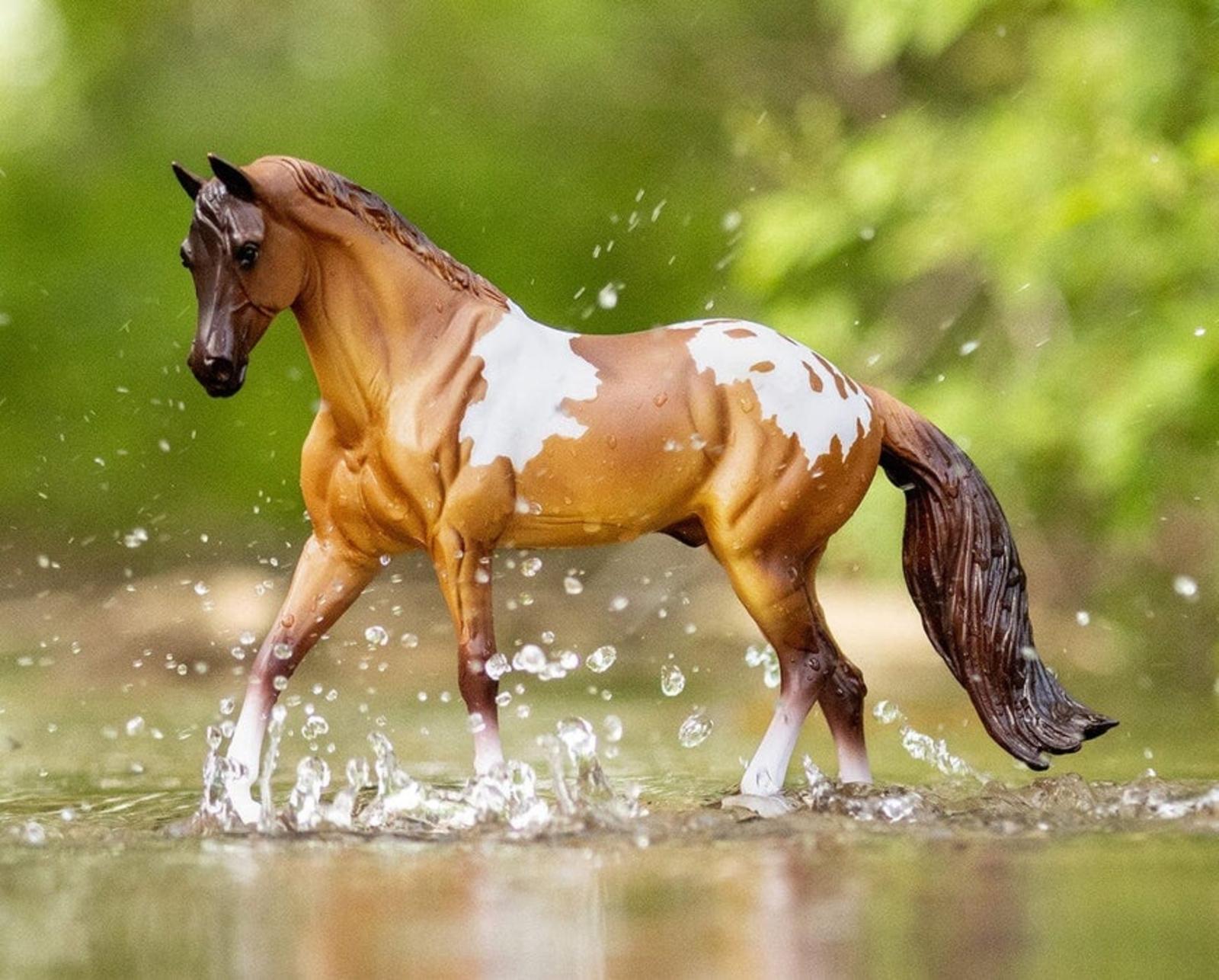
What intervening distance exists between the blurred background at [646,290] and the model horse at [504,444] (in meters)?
0.68

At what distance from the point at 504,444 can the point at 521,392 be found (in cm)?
11

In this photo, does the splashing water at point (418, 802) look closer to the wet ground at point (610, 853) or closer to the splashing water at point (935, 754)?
the wet ground at point (610, 853)

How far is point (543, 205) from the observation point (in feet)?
35.0

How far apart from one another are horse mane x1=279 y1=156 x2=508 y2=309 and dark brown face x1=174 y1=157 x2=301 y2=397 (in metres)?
0.12

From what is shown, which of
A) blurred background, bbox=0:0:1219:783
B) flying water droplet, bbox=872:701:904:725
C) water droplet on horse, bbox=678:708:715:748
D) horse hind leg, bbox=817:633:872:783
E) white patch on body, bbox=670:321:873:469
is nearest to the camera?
white patch on body, bbox=670:321:873:469

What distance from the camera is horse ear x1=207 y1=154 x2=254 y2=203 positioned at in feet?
11.4

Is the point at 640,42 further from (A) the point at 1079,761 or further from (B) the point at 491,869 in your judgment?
(B) the point at 491,869

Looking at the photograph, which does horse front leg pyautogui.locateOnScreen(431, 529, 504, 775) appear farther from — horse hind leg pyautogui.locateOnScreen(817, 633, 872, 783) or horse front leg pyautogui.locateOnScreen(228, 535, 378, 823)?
horse hind leg pyautogui.locateOnScreen(817, 633, 872, 783)

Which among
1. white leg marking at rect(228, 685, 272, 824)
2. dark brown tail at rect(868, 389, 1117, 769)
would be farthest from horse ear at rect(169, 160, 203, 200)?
dark brown tail at rect(868, 389, 1117, 769)

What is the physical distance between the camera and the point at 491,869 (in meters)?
3.16

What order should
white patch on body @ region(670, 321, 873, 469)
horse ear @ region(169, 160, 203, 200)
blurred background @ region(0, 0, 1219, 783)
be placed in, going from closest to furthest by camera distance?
horse ear @ region(169, 160, 203, 200)
white patch on body @ region(670, 321, 873, 469)
blurred background @ region(0, 0, 1219, 783)

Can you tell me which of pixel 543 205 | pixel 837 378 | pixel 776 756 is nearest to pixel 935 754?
pixel 776 756

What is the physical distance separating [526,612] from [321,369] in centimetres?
505

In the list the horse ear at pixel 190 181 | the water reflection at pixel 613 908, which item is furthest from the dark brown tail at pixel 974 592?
the horse ear at pixel 190 181
